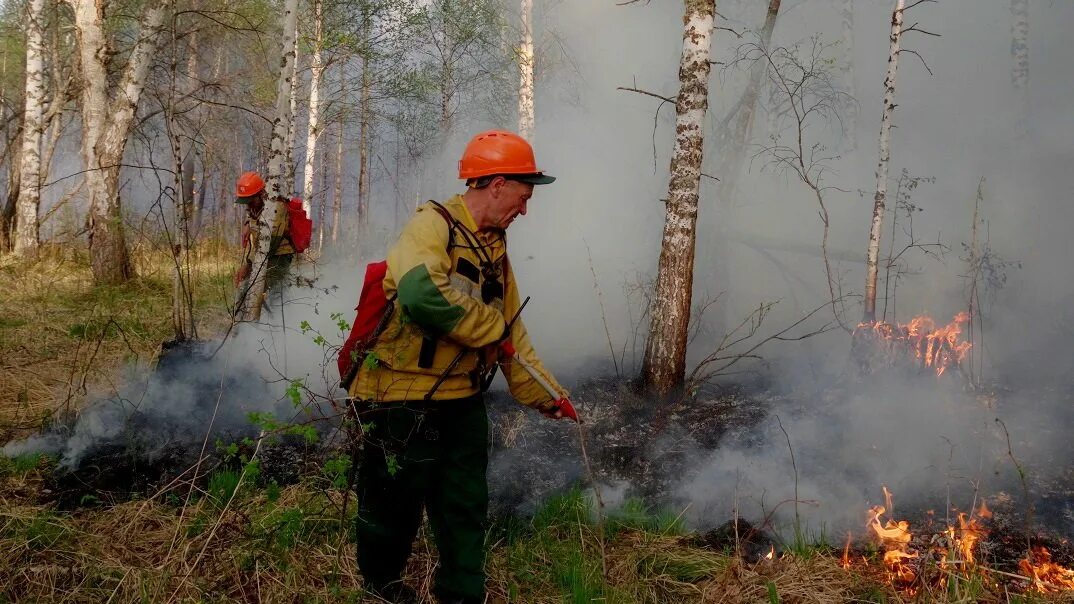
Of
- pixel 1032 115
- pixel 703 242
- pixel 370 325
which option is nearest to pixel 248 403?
pixel 370 325

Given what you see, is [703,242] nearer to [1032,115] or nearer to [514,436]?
[514,436]

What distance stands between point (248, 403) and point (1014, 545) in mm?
5081

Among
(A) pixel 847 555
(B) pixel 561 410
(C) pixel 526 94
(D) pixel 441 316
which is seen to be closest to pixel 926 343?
(A) pixel 847 555

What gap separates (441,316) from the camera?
2.30 m

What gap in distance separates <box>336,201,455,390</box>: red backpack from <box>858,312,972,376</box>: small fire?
17.9 feet

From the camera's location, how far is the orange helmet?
2.51 m

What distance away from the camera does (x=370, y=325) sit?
8.28 ft

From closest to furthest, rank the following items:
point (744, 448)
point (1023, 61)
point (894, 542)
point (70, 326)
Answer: point (894, 542)
point (744, 448)
point (70, 326)
point (1023, 61)

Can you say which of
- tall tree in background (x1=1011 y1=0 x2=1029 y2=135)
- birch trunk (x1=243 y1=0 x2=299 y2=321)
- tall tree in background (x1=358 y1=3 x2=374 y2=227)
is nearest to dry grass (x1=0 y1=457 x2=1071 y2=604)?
birch trunk (x1=243 y1=0 x2=299 y2=321)

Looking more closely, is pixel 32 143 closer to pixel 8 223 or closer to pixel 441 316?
pixel 8 223

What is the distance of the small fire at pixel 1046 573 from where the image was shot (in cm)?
300

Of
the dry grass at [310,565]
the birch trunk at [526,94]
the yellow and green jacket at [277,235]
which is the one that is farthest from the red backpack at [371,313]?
the birch trunk at [526,94]

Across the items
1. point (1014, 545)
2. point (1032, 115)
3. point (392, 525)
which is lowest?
point (1014, 545)

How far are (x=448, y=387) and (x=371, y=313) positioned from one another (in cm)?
42
